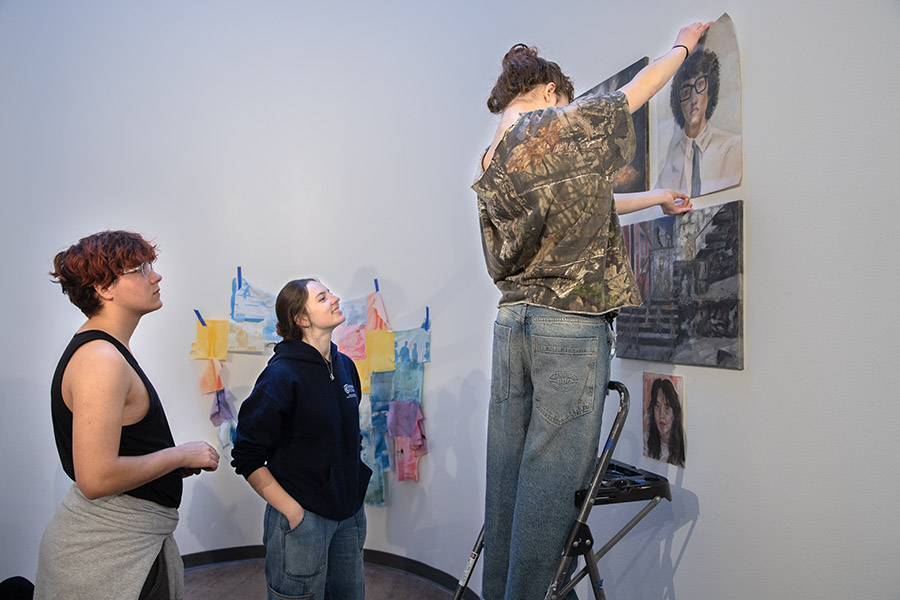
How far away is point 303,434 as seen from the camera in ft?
6.62

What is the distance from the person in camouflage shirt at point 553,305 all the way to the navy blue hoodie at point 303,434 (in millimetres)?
698

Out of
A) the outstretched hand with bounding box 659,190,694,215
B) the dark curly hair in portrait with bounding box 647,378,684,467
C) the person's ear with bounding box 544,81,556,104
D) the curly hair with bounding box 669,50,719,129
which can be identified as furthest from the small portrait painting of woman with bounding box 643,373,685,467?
the person's ear with bounding box 544,81,556,104

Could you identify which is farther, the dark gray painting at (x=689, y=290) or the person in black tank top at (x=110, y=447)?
the dark gray painting at (x=689, y=290)

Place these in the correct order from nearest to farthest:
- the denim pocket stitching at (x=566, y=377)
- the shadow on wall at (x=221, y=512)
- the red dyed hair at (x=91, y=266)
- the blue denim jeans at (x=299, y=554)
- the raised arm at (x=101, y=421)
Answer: the denim pocket stitching at (x=566, y=377) → the raised arm at (x=101, y=421) → the red dyed hair at (x=91, y=266) → the blue denim jeans at (x=299, y=554) → the shadow on wall at (x=221, y=512)

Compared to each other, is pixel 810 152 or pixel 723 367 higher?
pixel 810 152

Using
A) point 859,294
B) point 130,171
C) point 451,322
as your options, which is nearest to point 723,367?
point 859,294

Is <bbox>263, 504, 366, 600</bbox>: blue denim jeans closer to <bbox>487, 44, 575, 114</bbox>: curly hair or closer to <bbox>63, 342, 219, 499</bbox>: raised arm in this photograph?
<bbox>63, 342, 219, 499</bbox>: raised arm

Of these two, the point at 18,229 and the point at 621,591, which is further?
the point at 18,229

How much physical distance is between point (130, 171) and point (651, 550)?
10.8ft

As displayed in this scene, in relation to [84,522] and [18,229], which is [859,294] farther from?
[18,229]

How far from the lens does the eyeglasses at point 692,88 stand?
6.05 ft

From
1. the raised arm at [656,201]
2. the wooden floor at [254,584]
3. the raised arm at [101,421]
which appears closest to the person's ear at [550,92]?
the raised arm at [656,201]

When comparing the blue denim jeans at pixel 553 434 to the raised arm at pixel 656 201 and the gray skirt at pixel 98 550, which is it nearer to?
the raised arm at pixel 656 201

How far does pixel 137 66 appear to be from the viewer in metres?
3.50
